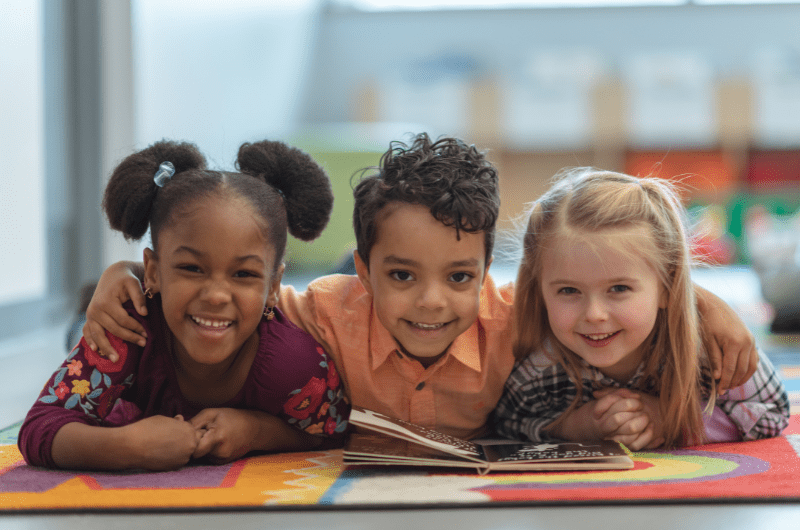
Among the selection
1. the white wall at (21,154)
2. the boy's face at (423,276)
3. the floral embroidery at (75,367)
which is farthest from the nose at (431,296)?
the white wall at (21,154)

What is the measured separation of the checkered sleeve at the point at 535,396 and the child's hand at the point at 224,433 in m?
0.38

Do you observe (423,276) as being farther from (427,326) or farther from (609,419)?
(609,419)

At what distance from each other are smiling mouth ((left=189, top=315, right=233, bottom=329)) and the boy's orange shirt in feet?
0.66

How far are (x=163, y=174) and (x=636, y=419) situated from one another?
0.71m

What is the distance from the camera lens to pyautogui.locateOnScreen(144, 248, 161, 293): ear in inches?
39.5

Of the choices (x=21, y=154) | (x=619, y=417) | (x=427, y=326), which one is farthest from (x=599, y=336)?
(x=21, y=154)

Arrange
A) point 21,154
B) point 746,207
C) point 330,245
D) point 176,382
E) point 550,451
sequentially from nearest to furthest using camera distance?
point 550,451, point 176,382, point 21,154, point 330,245, point 746,207

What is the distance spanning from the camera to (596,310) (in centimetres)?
98

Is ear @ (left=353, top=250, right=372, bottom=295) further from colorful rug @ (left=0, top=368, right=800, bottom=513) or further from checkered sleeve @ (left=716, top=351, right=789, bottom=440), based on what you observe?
checkered sleeve @ (left=716, top=351, right=789, bottom=440)

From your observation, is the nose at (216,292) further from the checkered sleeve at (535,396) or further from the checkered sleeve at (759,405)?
the checkered sleeve at (759,405)

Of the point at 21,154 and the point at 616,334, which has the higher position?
the point at 21,154

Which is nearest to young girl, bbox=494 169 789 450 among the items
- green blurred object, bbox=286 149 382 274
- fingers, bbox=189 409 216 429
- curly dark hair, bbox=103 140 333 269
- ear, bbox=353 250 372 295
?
ear, bbox=353 250 372 295

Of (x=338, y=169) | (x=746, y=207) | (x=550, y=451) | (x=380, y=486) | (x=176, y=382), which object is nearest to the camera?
(x=380, y=486)

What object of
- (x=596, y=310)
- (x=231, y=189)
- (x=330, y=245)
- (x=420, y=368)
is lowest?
(x=330, y=245)
